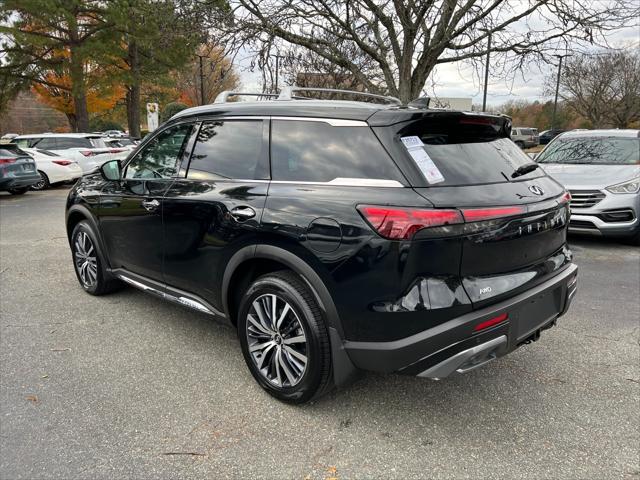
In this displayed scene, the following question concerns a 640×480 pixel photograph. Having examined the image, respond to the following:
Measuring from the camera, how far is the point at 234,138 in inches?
125

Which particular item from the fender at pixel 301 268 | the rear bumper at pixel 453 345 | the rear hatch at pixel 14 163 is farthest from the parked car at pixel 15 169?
the rear bumper at pixel 453 345

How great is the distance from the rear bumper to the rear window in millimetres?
690

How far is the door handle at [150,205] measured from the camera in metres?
3.57

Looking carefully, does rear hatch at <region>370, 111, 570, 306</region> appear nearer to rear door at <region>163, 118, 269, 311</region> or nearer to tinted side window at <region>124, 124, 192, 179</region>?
rear door at <region>163, 118, 269, 311</region>

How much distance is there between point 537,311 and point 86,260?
13.4 feet

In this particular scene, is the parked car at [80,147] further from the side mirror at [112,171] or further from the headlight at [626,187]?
the headlight at [626,187]

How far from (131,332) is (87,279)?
1.24 m

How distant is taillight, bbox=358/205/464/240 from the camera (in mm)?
2232

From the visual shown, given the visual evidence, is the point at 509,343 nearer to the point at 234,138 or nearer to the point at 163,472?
the point at 163,472

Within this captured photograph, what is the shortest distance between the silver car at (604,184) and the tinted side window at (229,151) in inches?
208

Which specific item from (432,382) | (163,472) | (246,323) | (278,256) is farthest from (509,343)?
(163,472)

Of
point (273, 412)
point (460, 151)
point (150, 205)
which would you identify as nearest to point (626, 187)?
point (460, 151)

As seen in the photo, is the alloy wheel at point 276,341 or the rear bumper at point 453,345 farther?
the alloy wheel at point 276,341

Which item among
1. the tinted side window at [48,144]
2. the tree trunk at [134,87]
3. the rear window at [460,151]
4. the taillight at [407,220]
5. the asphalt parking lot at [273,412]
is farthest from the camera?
the tree trunk at [134,87]
